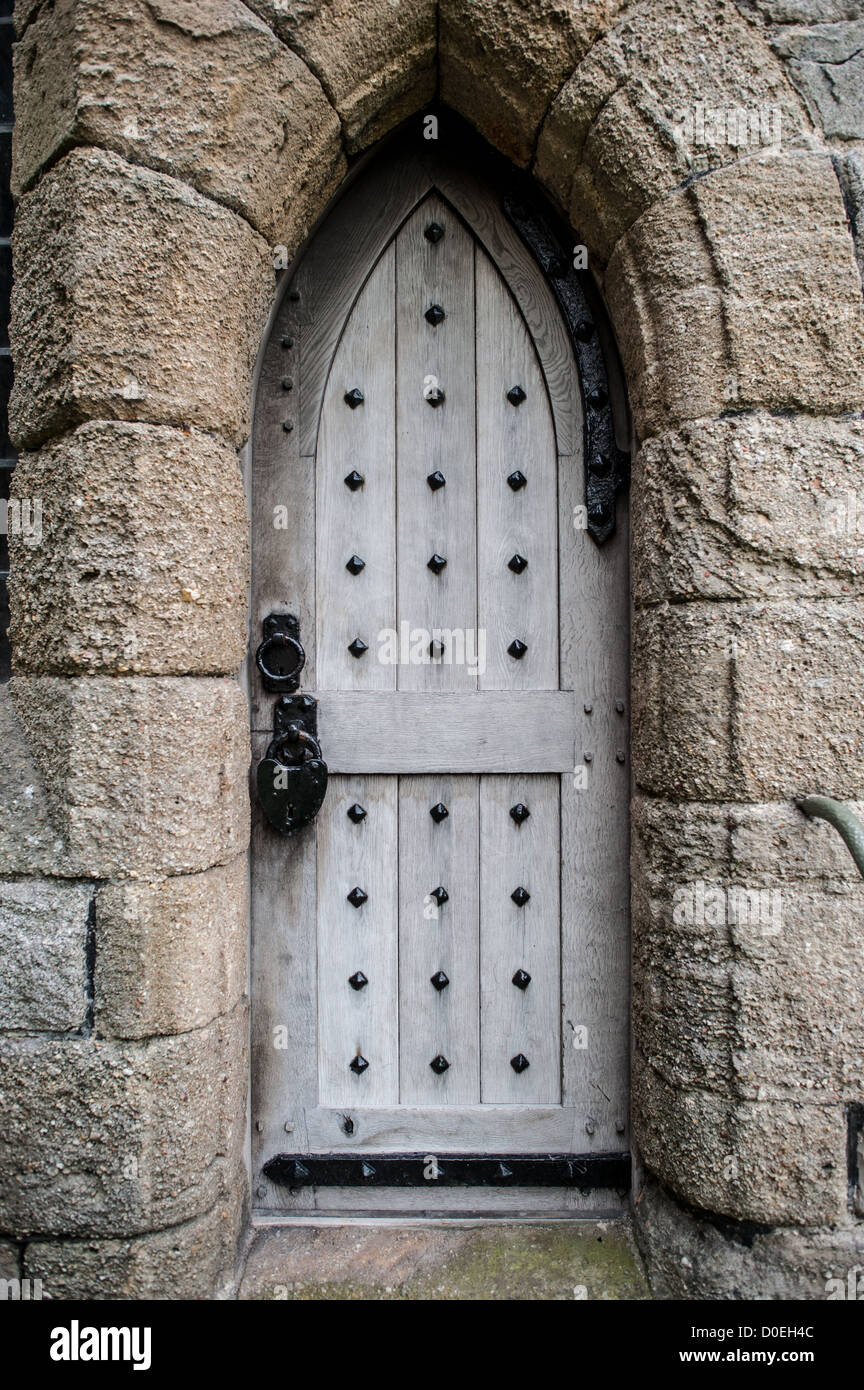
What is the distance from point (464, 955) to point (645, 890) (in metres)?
0.44

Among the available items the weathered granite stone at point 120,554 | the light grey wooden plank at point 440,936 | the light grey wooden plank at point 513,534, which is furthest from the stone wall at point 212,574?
the light grey wooden plank at point 440,936

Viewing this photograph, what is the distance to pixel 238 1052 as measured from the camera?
1646 millimetres

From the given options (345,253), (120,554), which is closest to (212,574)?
(120,554)

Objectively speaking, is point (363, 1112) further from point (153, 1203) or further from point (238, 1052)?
point (153, 1203)

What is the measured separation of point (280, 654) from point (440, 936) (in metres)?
0.72

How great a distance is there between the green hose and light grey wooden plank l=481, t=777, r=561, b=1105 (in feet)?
1.75

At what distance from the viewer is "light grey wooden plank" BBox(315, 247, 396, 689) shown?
5.80ft

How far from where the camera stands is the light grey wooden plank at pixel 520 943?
1.77 m

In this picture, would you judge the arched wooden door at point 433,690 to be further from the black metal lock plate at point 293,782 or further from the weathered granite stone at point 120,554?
the weathered granite stone at point 120,554

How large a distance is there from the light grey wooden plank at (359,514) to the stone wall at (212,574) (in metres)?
0.33

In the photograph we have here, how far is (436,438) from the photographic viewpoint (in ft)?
5.81

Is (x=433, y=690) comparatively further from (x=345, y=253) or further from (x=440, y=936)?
(x=345, y=253)

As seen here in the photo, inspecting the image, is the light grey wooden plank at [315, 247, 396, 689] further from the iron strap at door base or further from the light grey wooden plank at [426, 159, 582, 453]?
the iron strap at door base

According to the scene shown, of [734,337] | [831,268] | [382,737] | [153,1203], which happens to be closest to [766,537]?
[734,337]
